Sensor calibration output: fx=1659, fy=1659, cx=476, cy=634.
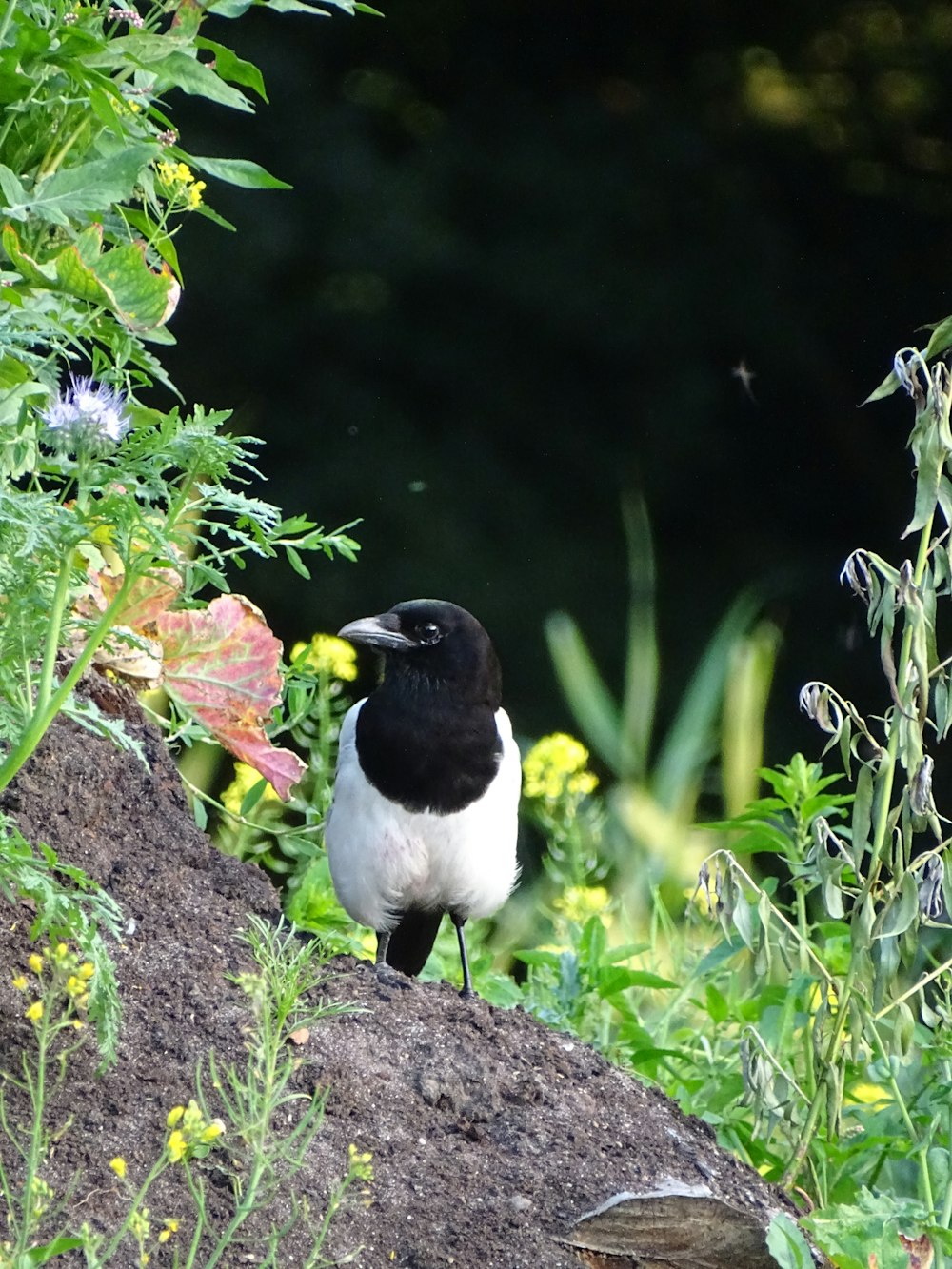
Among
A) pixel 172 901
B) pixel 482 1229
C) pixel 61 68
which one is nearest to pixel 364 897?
pixel 172 901

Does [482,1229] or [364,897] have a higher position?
[482,1229]

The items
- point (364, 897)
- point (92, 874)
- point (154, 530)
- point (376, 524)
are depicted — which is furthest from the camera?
point (376, 524)

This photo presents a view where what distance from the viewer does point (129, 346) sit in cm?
161

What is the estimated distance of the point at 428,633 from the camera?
2924 millimetres

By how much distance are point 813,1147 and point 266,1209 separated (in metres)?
0.76

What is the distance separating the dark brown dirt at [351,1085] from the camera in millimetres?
1538

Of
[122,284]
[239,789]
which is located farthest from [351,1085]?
[239,789]

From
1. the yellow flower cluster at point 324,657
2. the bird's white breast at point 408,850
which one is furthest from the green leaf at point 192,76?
the bird's white breast at point 408,850

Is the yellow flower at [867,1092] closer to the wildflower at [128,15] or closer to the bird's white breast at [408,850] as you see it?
the bird's white breast at [408,850]

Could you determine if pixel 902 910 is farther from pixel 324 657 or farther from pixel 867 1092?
pixel 324 657

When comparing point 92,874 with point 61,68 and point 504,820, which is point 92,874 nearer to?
point 61,68

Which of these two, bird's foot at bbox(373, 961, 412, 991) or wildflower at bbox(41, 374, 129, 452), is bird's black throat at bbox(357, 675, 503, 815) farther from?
wildflower at bbox(41, 374, 129, 452)

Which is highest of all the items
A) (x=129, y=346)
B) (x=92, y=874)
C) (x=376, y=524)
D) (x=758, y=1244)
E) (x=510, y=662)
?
(x=129, y=346)

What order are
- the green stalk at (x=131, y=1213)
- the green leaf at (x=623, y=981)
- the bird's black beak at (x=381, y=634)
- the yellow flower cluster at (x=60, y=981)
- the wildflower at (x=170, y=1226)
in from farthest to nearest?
the bird's black beak at (x=381, y=634) < the green leaf at (x=623, y=981) < the wildflower at (x=170, y=1226) < the yellow flower cluster at (x=60, y=981) < the green stalk at (x=131, y=1213)
